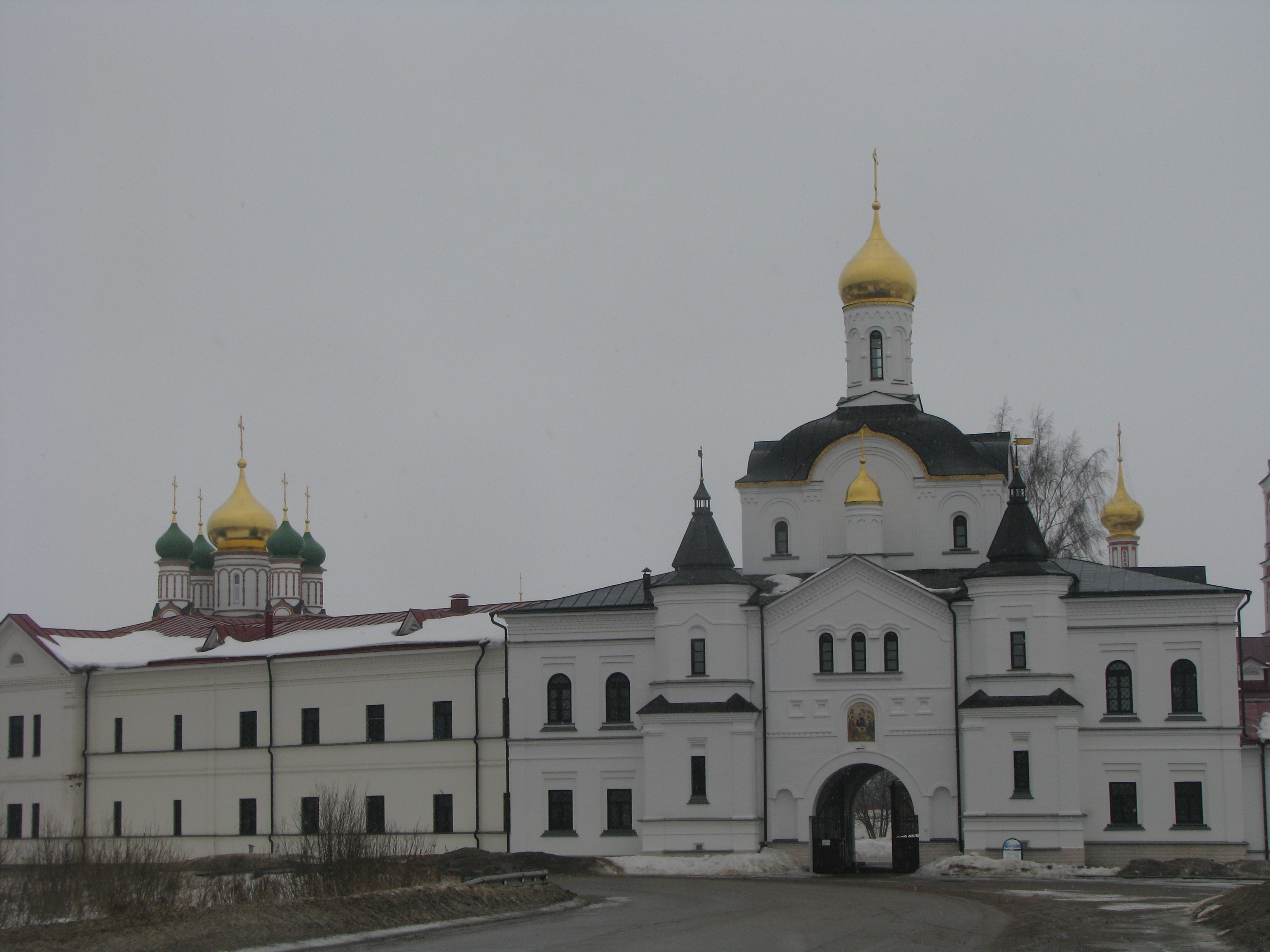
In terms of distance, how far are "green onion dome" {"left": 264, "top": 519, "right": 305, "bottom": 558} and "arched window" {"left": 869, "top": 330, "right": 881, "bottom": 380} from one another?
35296 mm

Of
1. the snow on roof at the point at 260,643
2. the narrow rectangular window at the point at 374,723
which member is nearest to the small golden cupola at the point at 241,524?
the snow on roof at the point at 260,643

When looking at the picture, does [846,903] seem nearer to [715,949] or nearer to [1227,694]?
[715,949]

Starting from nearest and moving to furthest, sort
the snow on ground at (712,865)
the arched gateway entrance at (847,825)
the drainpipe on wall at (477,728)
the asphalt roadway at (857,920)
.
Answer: the asphalt roadway at (857,920), the snow on ground at (712,865), the arched gateway entrance at (847,825), the drainpipe on wall at (477,728)

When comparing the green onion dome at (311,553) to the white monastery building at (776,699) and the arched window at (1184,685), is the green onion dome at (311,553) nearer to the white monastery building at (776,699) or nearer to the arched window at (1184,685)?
Answer: the white monastery building at (776,699)

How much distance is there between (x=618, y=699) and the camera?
38.0 m

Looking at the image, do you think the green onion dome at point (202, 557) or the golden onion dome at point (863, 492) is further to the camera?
the green onion dome at point (202, 557)

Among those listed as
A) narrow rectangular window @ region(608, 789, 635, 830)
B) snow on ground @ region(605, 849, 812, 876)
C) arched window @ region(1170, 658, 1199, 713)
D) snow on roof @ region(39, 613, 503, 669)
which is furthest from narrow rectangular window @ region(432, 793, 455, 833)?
arched window @ region(1170, 658, 1199, 713)

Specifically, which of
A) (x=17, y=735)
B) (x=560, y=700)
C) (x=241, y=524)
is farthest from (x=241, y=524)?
(x=560, y=700)

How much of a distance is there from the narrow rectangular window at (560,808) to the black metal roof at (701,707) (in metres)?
3.28

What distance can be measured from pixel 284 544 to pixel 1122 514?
33.5 metres

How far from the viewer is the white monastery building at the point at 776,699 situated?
34.2m

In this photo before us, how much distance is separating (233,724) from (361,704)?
3942 mm

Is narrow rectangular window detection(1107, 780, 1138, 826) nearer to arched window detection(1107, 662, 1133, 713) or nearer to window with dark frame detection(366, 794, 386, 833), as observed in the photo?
arched window detection(1107, 662, 1133, 713)

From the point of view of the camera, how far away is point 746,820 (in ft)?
116
